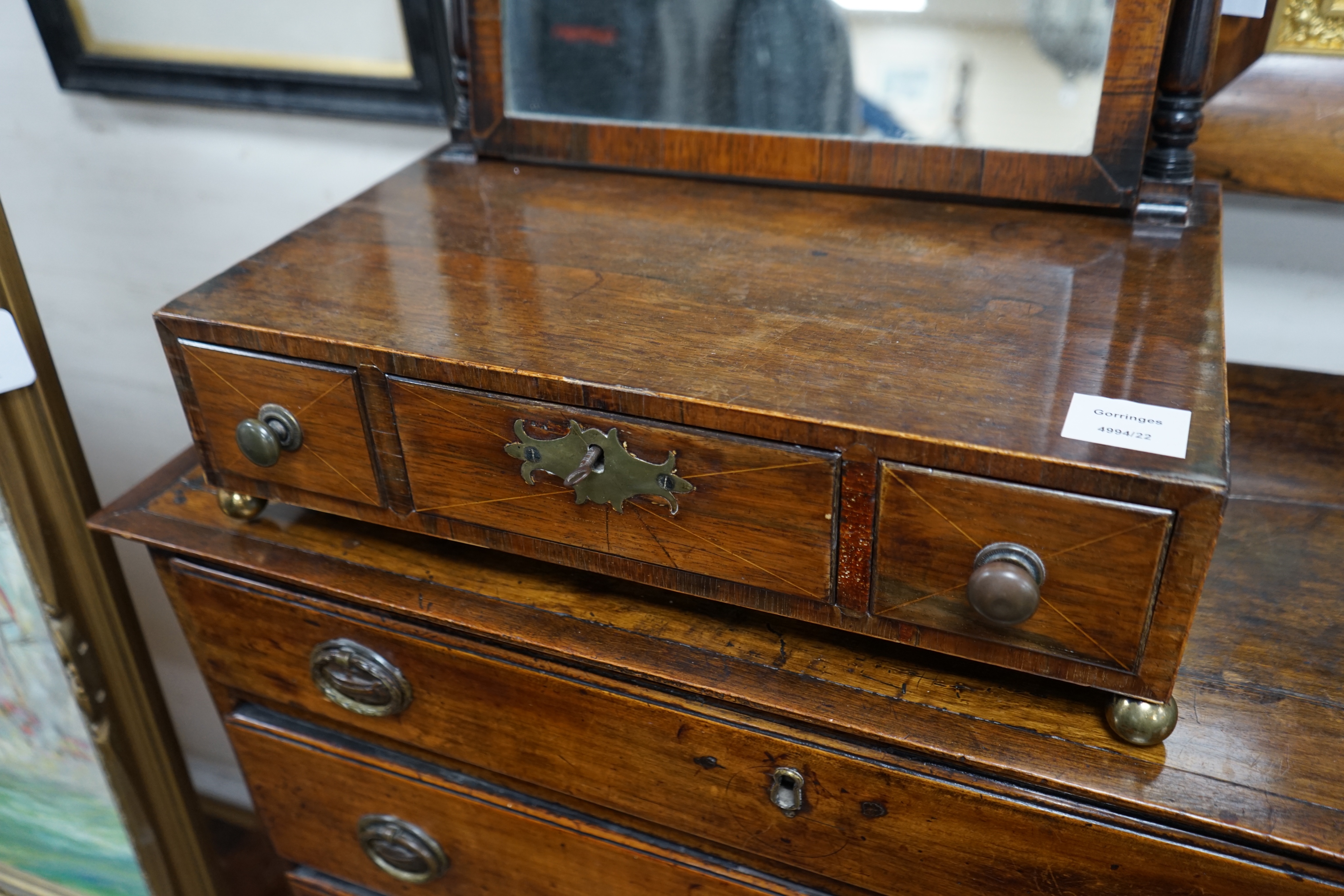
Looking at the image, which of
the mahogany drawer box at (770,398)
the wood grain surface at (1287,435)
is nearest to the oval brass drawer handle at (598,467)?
the mahogany drawer box at (770,398)

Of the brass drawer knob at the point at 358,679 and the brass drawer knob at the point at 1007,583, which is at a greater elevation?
the brass drawer knob at the point at 1007,583

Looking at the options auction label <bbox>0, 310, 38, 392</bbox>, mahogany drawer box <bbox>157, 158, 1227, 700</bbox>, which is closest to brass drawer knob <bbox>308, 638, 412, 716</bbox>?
mahogany drawer box <bbox>157, 158, 1227, 700</bbox>

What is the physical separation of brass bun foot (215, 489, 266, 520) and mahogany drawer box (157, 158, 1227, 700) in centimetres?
4

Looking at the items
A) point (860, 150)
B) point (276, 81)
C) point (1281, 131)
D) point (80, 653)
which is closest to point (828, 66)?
point (860, 150)

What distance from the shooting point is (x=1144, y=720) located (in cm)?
64

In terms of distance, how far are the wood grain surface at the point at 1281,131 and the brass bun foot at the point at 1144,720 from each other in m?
0.53

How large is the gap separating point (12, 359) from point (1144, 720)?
966mm

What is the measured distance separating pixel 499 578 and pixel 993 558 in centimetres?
39

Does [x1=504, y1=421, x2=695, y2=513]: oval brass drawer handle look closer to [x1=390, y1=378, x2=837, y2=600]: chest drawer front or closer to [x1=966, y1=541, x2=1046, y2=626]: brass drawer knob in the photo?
[x1=390, y1=378, x2=837, y2=600]: chest drawer front

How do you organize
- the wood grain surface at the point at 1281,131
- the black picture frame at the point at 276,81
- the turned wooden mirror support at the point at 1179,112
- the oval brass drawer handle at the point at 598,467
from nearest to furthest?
the oval brass drawer handle at the point at 598,467 < the turned wooden mirror support at the point at 1179,112 < the wood grain surface at the point at 1281,131 < the black picture frame at the point at 276,81

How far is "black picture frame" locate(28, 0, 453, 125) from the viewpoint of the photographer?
1.19 metres

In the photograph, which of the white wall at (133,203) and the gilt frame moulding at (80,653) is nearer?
the gilt frame moulding at (80,653)

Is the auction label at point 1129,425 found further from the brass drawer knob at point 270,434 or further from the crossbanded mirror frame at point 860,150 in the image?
the brass drawer knob at point 270,434

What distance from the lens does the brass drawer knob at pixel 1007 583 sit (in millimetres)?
596
